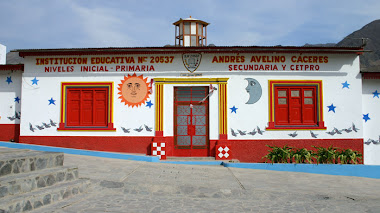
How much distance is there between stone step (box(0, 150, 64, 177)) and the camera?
5.39 meters

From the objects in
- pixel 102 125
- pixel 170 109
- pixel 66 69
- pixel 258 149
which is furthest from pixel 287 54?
pixel 66 69

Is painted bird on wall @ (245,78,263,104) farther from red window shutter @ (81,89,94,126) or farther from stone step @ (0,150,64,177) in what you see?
stone step @ (0,150,64,177)

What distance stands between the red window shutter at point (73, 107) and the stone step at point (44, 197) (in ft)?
18.2

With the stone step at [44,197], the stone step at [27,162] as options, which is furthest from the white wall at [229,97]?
the stone step at [44,197]

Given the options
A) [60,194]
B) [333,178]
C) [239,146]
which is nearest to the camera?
[60,194]

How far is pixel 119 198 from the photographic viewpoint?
582 centimetres

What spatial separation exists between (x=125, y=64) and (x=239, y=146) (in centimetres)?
498

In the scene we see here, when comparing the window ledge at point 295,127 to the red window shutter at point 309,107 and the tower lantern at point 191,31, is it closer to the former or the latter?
the red window shutter at point 309,107

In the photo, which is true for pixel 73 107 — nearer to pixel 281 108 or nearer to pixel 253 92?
pixel 253 92

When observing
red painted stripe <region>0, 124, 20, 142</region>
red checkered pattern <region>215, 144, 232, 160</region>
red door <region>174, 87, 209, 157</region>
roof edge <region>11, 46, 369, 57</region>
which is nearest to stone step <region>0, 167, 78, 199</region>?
red door <region>174, 87, 209, 157</region>

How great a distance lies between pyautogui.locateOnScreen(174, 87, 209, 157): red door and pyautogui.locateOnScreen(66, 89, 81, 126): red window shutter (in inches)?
138

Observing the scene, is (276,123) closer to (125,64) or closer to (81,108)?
(125,64)

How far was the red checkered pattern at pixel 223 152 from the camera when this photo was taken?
11.0 meters

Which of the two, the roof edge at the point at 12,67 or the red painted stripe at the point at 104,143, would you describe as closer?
the red painted stripe at the point at 104,143
